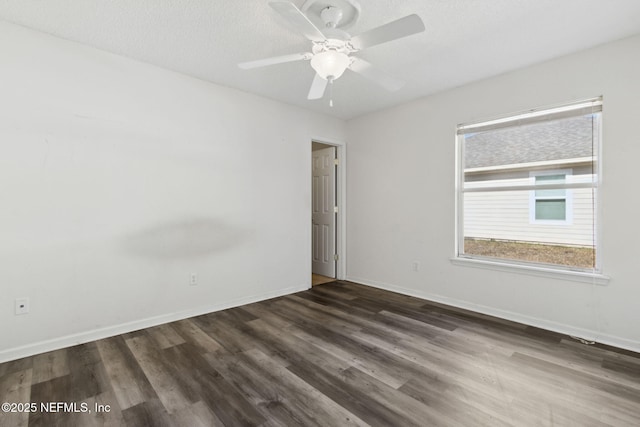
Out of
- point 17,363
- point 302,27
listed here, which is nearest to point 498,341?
point 302,27

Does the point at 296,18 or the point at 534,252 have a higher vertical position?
Answer: the point at 296,18

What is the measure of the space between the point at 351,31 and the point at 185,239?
2444 mm

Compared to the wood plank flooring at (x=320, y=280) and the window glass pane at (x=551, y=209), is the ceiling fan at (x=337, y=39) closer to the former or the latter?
the window glass pane at (x=551, y=209)

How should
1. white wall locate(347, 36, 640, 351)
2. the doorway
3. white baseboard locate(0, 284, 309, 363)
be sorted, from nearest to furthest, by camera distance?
white baseboard locate(0, 284, 309, 363) → white wall locate(347, 36, 640, 351) → the doorway

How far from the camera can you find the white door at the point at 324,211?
4.75 m

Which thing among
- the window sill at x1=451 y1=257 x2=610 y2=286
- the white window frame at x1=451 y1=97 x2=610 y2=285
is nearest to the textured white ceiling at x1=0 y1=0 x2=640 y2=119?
the white window frame at x1=451 y1=97 x2=610 y2=285

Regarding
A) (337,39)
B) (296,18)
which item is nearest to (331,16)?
(337,39)

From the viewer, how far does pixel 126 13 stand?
6.99 feet

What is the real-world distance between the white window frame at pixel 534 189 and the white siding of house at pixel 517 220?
63mm

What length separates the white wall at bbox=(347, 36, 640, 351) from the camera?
2.47 meters

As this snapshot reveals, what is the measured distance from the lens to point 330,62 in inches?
78.3

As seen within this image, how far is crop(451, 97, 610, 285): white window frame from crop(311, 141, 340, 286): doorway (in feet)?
5.98

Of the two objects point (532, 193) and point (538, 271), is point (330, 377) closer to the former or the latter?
point (538, 271)

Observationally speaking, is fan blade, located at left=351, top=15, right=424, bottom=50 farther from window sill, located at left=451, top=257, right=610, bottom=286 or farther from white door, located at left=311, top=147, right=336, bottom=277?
white door, located at left=311, top=147, right=336, bottom=277
